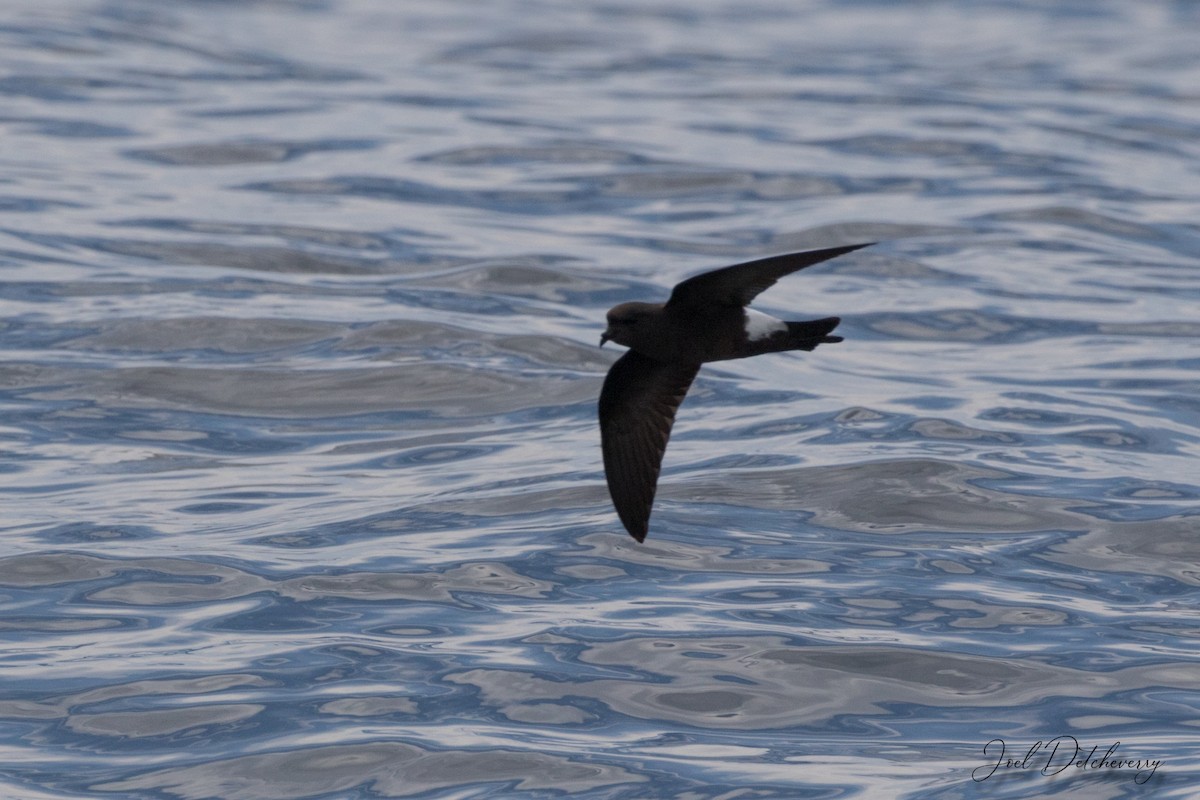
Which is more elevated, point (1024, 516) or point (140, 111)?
point (140, 111)

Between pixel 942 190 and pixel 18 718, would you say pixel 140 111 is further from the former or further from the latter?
pixel 18 718

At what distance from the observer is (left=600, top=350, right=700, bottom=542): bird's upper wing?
7180 mm

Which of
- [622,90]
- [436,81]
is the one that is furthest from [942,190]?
[436,81]

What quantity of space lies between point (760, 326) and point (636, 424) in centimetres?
96

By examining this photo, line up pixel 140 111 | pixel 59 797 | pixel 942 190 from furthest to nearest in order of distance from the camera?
pixel 140 111
pixel 942 190
pixel 59 797

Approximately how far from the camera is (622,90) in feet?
76.5

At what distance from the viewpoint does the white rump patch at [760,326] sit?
642 cm

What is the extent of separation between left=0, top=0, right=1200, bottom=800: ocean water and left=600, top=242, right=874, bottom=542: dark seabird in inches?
34.2

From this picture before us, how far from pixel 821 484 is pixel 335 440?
3.01 meters

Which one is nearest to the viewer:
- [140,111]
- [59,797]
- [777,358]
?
[59,797]

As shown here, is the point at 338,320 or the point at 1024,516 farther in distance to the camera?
the point at 338,320

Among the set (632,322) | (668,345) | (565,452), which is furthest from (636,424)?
(565,452)
